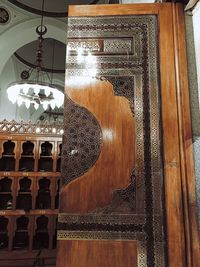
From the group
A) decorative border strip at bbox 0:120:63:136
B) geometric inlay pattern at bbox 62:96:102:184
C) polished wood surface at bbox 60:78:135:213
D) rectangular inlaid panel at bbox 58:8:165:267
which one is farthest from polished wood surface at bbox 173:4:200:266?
decorative border strip at bbox 0:120:63:136

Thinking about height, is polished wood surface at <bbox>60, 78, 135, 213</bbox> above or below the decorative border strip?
below

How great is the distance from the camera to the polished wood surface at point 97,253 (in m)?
1.37

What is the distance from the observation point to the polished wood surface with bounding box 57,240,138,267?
137 centimetres

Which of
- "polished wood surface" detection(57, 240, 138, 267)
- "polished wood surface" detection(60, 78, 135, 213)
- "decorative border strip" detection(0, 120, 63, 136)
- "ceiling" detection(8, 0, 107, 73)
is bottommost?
"polished wood surface" detection(57, 240, 138, 267)

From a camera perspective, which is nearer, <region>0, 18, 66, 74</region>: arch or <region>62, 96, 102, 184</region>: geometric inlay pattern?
<region>62, 96, 102, 184</region>: geometric inlay pattern

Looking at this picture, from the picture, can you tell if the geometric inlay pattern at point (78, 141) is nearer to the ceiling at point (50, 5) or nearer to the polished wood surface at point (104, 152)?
the polished wood surface at point (104, 152)

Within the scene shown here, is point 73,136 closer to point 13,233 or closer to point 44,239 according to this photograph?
point 13,233

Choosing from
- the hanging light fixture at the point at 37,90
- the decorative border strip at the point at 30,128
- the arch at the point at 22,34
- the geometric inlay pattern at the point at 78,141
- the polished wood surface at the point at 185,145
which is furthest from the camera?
the arch at the point at 22,34

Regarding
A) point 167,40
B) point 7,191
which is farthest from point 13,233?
point 167,40

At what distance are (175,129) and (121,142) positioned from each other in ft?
1.00

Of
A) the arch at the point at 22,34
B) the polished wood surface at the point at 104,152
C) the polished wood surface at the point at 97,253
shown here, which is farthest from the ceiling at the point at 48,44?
the polished wood surface at the point at 97,253

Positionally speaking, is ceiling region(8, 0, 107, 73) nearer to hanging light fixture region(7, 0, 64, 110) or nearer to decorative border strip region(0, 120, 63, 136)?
hanging light fixture region(7, 0, 64, 110)

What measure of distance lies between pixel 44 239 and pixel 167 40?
439 cm

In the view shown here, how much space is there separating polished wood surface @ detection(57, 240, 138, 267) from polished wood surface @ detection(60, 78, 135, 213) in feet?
0.56
